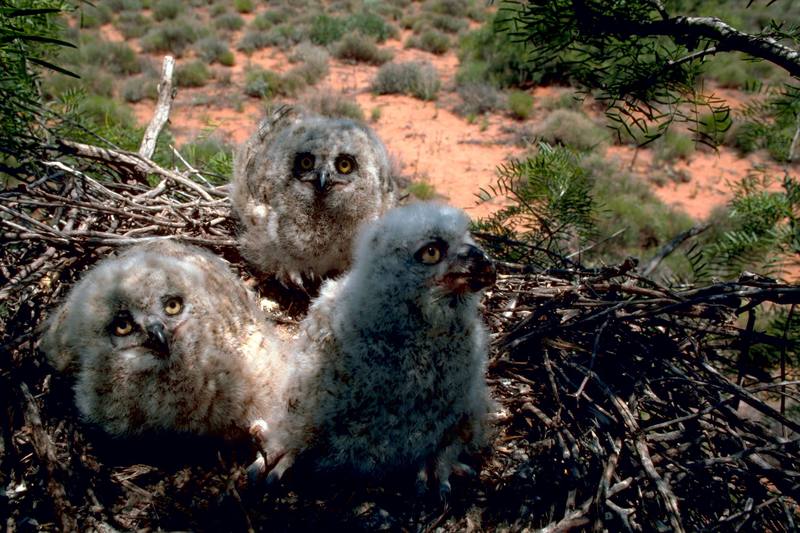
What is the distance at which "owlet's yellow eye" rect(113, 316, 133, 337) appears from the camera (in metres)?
2.39

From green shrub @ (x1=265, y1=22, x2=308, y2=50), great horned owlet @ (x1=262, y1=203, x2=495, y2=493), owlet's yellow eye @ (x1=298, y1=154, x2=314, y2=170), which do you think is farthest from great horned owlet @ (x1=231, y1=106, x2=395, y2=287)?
green shrub @ (x1=265, y1=22, x2=308, y2=50)

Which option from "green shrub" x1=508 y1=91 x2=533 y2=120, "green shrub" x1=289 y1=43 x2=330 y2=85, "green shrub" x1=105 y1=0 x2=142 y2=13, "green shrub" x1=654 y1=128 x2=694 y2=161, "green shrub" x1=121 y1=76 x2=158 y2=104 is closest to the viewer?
"green shrub" x1=654 y1=128 x2=694 y2=161

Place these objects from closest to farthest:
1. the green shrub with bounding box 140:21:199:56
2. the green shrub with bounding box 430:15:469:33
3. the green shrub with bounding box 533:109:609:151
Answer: the green shrub with bounding box 533:109:609:151 → the green shrub with bounding box 140:21:199:56 → the green shrub with bounding box 430:15:469:33

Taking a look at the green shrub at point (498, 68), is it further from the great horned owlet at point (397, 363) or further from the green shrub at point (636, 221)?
the great horned owlet at point (397, 363)

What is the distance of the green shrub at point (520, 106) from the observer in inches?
584

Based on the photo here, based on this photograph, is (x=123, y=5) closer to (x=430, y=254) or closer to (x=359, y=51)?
(x=359, y=51)

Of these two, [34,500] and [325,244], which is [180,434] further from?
[325,244]

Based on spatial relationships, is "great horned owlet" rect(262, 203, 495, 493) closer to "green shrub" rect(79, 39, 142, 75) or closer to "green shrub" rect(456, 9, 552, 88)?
"green shrub" rect(456, 9, 552, 88)

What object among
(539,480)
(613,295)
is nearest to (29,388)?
(539,480)

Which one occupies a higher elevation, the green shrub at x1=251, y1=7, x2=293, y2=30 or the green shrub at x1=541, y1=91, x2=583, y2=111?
the green shrub at x1=251, y1=7, x2=293, y2=30

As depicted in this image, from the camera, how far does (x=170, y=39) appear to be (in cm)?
2011

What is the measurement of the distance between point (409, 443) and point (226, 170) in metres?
4.01

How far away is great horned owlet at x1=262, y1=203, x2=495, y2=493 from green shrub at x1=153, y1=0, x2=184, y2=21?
83.3ft

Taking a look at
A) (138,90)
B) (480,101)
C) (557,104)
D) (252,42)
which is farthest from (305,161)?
(252,42)
